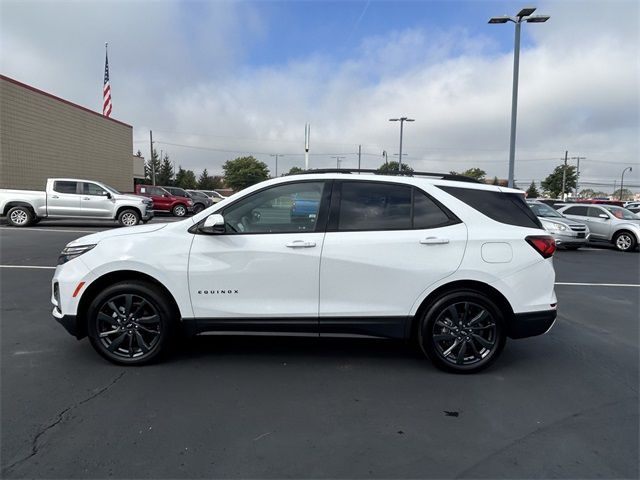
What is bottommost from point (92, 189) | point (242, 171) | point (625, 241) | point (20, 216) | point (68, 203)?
point (625, 241)

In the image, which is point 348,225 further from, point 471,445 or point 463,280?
point 471,445

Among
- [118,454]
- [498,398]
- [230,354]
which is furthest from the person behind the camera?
[230,354]

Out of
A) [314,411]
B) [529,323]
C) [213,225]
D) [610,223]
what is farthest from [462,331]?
[610,223]

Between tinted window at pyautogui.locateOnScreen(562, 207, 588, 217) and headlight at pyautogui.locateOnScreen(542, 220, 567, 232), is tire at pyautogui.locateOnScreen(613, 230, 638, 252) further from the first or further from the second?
headlight at pyautogui.locateOnScreen(542, 220, 567, 232)

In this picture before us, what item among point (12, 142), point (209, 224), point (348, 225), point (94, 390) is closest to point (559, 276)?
point (348, 225)

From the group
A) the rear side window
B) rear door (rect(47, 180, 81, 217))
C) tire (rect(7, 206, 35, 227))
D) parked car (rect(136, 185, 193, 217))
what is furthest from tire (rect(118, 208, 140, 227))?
the rear side window

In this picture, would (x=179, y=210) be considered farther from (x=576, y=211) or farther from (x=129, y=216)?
(x=576, y=211)

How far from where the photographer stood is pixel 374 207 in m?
4.10

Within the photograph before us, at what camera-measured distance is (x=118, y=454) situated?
9.16ft

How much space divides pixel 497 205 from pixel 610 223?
14.2 meters

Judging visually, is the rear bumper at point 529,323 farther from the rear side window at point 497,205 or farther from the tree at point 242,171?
the tree at point 242,171

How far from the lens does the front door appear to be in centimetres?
392

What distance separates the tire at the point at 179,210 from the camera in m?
25.5

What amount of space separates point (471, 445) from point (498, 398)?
32.1 inches
